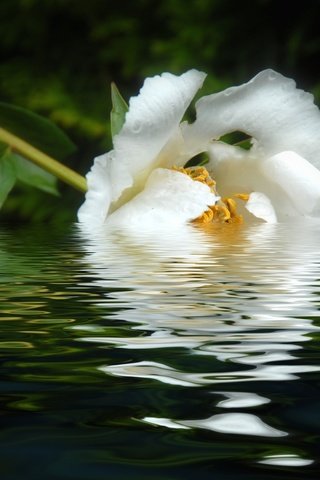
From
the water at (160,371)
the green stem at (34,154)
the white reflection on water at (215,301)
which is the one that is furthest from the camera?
the green stem at (34,154)

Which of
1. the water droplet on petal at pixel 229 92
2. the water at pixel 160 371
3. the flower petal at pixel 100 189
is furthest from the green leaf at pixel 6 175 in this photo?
the water at pixel 160 371

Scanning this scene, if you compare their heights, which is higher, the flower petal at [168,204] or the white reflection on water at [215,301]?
the flower petal at [168,204]

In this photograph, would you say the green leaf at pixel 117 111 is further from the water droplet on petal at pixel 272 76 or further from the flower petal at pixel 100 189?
the water droplet on petal at pixel 272 76

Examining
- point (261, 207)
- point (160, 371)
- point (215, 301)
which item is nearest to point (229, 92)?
point (261, 207)

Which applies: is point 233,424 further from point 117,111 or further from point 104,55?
point 104,55

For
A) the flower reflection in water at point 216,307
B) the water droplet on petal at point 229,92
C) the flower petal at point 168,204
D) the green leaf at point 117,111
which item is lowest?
the flower reflection in water at point 216,307
